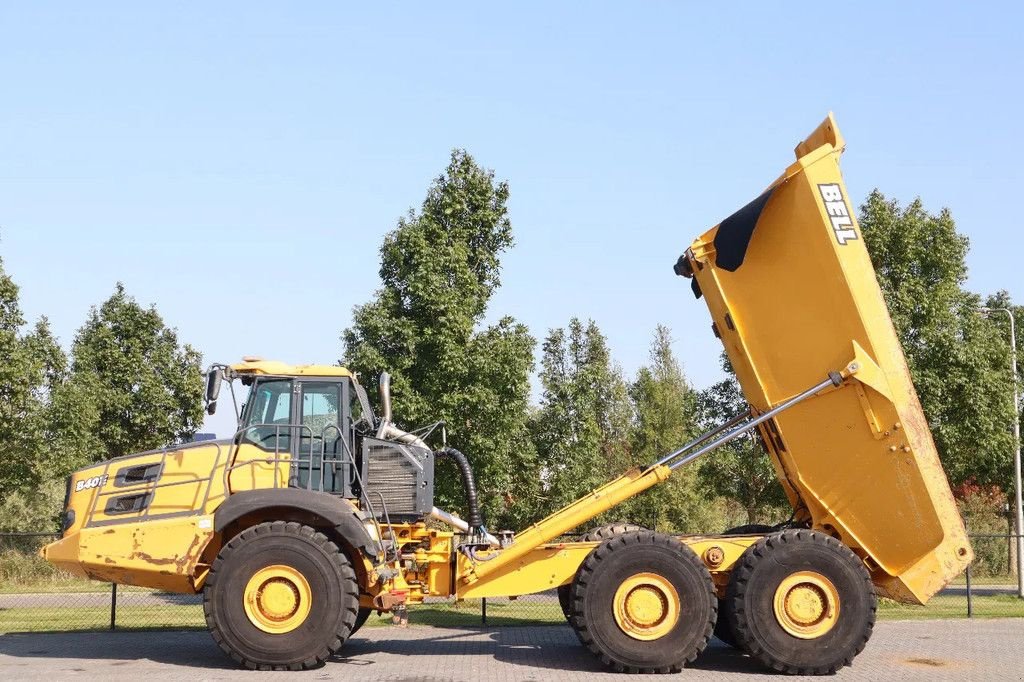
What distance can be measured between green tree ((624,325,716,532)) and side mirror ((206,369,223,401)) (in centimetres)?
1910

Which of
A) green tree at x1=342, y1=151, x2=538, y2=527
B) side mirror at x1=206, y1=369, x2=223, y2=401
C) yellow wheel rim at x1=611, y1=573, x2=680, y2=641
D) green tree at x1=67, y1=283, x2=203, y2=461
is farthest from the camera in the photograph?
green tree at x1=67, y1=283, x2=203, y2=461

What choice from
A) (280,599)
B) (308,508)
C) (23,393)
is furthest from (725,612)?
(23,393)

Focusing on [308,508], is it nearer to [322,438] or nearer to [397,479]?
[322,438]

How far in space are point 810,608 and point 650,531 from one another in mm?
1797

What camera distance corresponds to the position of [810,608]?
11195mm

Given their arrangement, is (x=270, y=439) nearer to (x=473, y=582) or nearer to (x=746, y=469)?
(x=473, y=582)

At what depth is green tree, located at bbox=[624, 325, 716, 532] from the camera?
29.9 meters

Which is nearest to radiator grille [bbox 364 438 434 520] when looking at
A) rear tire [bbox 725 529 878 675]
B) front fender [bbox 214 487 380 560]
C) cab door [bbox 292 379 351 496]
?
cab door [bbox 292 379 351 496]

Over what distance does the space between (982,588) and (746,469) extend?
933cm

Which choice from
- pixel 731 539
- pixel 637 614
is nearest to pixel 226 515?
pixel 637 614

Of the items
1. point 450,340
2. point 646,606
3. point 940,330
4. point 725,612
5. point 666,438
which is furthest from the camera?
point 666,438

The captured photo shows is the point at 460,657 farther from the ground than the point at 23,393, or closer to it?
closer to it

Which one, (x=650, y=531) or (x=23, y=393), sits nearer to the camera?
(x=650, y=531)

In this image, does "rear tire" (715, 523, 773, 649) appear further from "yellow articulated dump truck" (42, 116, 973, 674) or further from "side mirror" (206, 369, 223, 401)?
"side mirror" (206, 369, 223, 401)
